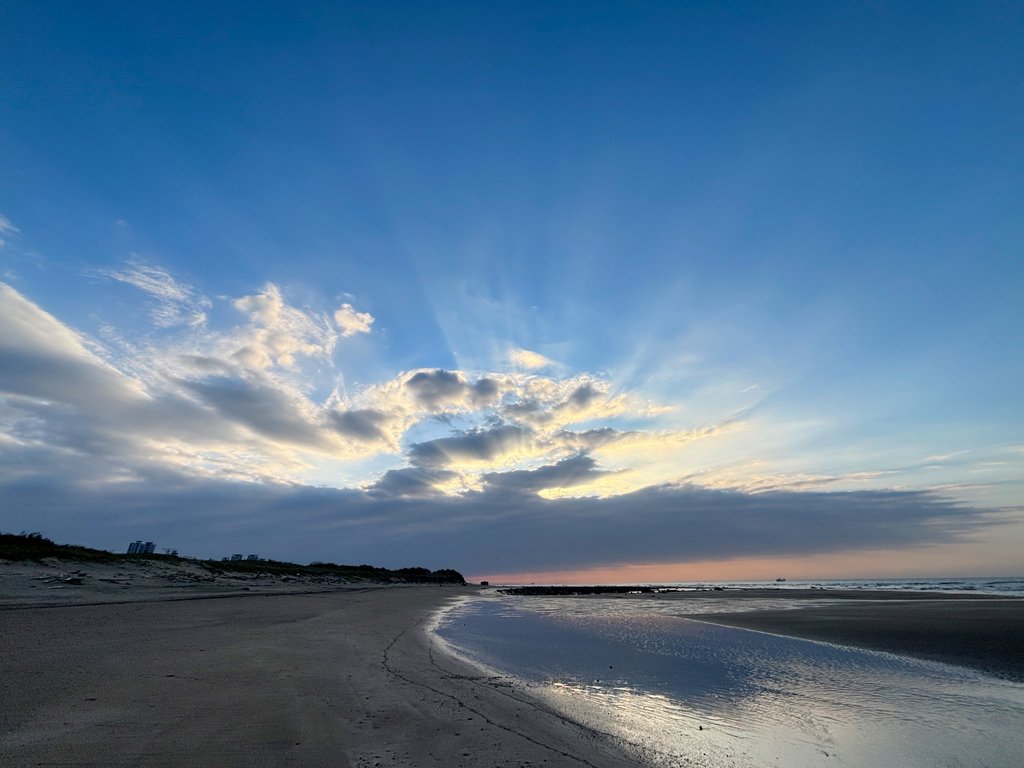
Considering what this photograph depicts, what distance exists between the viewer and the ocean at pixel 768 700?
21.2 ft

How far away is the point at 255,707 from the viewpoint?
6.79 m

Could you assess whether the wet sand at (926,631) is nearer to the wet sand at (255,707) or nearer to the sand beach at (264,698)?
the sand beach at (264,698)

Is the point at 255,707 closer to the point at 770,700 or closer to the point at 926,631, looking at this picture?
the point at 770,700

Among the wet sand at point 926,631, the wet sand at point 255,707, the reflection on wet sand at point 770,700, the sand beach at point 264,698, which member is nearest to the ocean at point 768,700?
the reflection on wet sand at point 770,700

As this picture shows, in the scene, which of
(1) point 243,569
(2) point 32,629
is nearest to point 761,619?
(2) point 32,629

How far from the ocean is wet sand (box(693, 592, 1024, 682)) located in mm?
1411

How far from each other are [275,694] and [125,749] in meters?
2.64

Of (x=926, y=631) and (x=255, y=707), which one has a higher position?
(x=926, y=631)

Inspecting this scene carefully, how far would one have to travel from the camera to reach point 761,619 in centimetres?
2484

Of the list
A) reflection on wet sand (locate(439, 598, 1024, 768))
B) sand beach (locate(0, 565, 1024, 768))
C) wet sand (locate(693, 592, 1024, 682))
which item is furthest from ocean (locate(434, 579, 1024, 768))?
wet sand (locate(693, 592, 1024, 682))

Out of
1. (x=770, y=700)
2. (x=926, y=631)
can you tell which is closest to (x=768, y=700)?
(x=770, y=700)

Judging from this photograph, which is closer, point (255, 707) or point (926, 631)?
point (255, 707)

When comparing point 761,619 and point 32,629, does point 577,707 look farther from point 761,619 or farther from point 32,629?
point 761,619

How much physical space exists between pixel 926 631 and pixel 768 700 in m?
14.9
